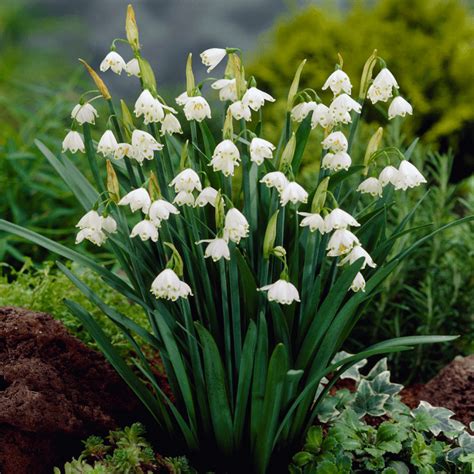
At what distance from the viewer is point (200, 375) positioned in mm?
2197

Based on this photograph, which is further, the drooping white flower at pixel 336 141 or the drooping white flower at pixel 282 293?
the drooping white flower at pixel 336 141

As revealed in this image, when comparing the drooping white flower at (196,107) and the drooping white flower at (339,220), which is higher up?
the drooping white flower at (196,107)

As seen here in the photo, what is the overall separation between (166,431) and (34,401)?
44 centimetres

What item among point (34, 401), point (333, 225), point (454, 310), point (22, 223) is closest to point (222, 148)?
point (333, 225)

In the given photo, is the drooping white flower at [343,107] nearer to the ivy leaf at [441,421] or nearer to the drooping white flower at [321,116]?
the drooping white flower at [321,116]

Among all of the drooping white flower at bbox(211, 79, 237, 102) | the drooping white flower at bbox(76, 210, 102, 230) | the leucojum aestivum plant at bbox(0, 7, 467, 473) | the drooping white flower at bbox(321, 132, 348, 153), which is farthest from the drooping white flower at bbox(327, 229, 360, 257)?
the drooping white flower at bbox(76, 210, 102, 230)

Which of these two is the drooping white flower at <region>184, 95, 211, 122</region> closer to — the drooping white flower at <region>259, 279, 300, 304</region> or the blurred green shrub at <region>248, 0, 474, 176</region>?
the drooping white flower at <region>259, 279, 300, 304</region>

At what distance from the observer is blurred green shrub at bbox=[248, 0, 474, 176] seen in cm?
583

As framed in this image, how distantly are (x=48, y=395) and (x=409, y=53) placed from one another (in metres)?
4.47

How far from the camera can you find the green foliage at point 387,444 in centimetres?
221

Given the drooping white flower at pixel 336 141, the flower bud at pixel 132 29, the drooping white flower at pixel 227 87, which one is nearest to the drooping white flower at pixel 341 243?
the drooping white flower at pixel 336 141

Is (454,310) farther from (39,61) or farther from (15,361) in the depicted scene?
(39,61)

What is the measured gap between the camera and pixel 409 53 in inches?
231

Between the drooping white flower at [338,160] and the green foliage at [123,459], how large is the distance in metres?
0.96
